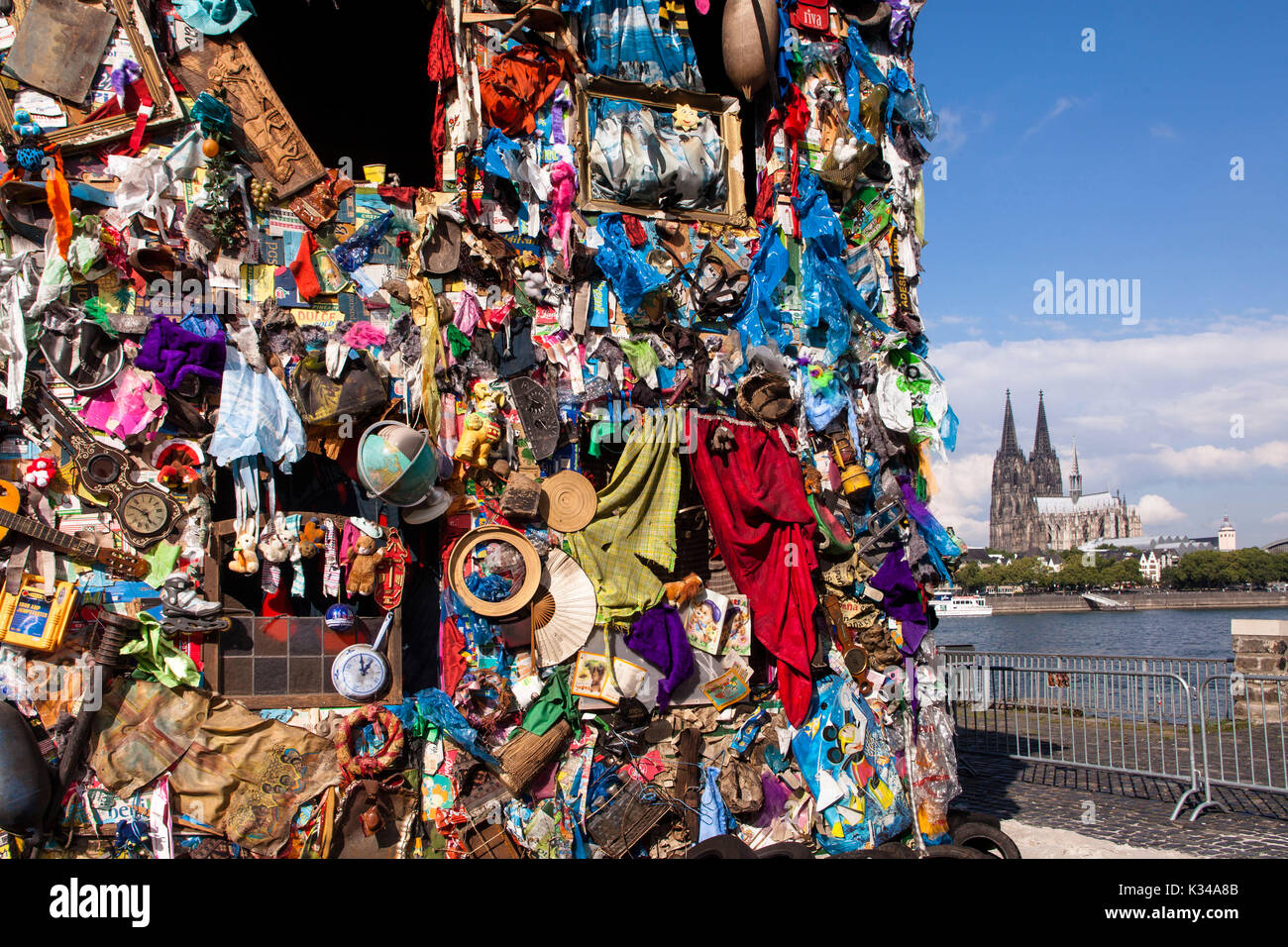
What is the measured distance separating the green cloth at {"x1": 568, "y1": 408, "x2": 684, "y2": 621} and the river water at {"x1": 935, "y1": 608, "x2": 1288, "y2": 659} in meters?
38.2

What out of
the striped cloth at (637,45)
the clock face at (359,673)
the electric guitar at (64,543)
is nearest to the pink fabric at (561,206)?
the striped cloth at (637,45)

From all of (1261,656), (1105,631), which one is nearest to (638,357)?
(1261,656)

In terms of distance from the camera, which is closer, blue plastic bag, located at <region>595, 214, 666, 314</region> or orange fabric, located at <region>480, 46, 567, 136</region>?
orange fabric, located at <region>480, 46, 567, 136</region>

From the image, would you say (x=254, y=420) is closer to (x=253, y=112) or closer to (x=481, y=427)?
(x=481, y=427)

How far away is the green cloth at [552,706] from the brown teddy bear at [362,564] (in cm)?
164

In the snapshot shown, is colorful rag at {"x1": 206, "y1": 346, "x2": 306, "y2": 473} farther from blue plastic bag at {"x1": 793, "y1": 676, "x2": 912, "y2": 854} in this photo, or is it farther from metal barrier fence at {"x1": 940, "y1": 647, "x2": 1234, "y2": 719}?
metal barrier fence at {"x1": 940, "y1": 647, "x2": 1234, "y2": 719}

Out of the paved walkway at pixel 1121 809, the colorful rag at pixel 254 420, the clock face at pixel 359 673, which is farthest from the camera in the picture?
the paved walkway at pixel 1121 809

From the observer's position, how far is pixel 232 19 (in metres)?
7.25

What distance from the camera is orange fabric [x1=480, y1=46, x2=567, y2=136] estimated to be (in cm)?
784

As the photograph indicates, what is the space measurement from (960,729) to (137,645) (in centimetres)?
1278

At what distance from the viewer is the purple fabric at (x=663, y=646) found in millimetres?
7754

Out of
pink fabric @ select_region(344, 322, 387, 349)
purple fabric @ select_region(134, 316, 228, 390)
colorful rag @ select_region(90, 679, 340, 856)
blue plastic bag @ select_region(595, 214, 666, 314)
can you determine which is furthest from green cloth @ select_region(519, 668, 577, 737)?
purple fabric @ select_region(134, 316, 228, 390)

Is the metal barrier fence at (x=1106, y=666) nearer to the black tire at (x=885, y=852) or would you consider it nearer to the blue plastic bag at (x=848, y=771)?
the blue plastic bag at (x=848, y=771)
